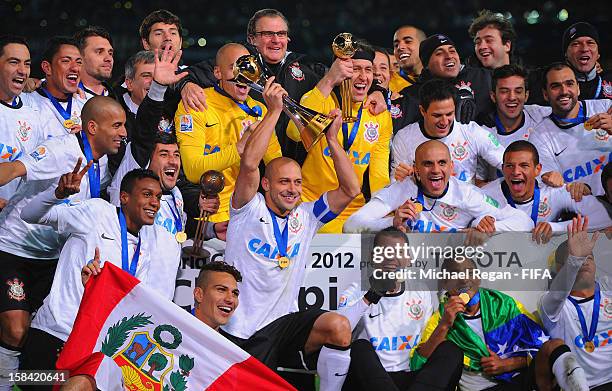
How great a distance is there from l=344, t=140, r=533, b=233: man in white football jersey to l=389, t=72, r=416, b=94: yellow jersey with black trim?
132cm

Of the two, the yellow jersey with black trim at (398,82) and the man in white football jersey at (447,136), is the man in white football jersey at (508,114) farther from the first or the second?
the yellow jersey with black trim at (398,82)

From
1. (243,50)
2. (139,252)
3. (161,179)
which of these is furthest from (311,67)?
(139,252)

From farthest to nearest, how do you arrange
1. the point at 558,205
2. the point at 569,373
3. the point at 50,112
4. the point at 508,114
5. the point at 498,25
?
the point at 498,25 < the point at 508,114 < the point at 558,205 < the point at 50,112 < the point at 569,373

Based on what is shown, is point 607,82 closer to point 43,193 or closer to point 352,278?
point 352,278

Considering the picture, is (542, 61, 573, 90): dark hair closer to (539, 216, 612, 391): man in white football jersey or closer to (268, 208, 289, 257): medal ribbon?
(539, 216, 612, 391): man in white football jersey

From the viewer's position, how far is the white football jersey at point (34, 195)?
708 centimetres

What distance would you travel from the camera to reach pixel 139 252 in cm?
696

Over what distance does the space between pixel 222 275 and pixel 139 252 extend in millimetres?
525

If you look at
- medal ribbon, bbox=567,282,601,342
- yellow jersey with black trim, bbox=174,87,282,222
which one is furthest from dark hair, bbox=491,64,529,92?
medal ribbon, bbox=567,282,601,342

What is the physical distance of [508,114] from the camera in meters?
8.14

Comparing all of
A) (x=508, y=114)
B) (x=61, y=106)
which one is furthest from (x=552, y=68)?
(x=61, y=106)

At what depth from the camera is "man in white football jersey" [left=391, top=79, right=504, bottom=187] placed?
7828 mm

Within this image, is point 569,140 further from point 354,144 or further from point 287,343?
point 287,343

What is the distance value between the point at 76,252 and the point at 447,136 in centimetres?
259
